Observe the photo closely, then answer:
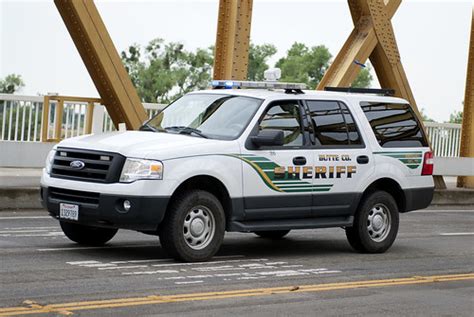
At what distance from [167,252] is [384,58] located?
1341cm

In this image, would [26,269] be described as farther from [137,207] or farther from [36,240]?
[36,240]

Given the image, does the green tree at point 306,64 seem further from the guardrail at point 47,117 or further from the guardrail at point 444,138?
the guardrail at point 47,117

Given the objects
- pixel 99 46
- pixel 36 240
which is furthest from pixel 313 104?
pixel 99 46

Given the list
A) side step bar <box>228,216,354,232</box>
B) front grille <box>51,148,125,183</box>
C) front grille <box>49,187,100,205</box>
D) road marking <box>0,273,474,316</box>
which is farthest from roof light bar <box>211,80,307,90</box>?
road marking <box>0,273,474,316</box>

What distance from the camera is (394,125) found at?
14.1m

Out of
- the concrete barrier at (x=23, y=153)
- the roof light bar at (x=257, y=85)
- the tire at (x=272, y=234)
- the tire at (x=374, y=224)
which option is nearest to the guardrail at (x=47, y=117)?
the concrete barrier at (x=23, y=153)

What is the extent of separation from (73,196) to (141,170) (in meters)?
0.87

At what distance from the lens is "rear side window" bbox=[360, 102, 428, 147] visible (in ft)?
45.5

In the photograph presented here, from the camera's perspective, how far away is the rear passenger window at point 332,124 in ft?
43.2

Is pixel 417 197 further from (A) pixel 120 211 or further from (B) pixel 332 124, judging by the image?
(A) pixel 120 211

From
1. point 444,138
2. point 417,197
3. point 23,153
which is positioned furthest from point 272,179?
point 444,138

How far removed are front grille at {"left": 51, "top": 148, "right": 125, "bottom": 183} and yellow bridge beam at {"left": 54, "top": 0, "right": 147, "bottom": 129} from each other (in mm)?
6293

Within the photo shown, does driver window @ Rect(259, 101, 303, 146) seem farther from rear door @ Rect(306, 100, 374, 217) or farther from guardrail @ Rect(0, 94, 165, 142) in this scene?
guardrail @ Rect(0, 94, 165, 142)

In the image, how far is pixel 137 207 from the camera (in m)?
11.3
